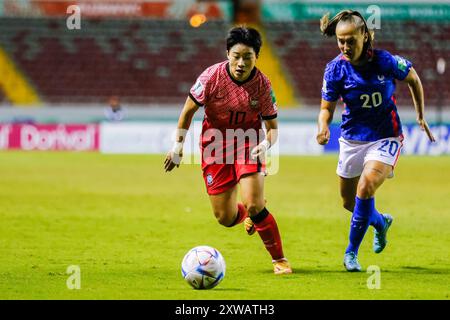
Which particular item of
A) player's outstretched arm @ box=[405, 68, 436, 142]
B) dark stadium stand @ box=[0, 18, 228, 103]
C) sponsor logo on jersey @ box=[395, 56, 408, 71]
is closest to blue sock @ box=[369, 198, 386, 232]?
player's outstretched arm @ box=[405, 68, 436, 142]

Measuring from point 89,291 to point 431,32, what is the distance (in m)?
34.3

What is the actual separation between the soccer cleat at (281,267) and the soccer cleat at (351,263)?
55 centimetres

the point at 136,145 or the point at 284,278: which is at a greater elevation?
the point at 136,145

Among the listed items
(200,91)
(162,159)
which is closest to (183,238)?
(200,91)

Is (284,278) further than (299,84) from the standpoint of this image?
No

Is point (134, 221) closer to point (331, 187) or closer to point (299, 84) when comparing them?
point (331, 187)

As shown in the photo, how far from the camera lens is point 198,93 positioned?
8.43m

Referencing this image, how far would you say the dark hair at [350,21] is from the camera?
8.32 metres

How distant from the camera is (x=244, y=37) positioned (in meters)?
8.14

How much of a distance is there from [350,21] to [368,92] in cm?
74

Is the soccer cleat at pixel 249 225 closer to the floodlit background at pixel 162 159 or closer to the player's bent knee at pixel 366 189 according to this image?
the floodlit background at pixel 162 159
